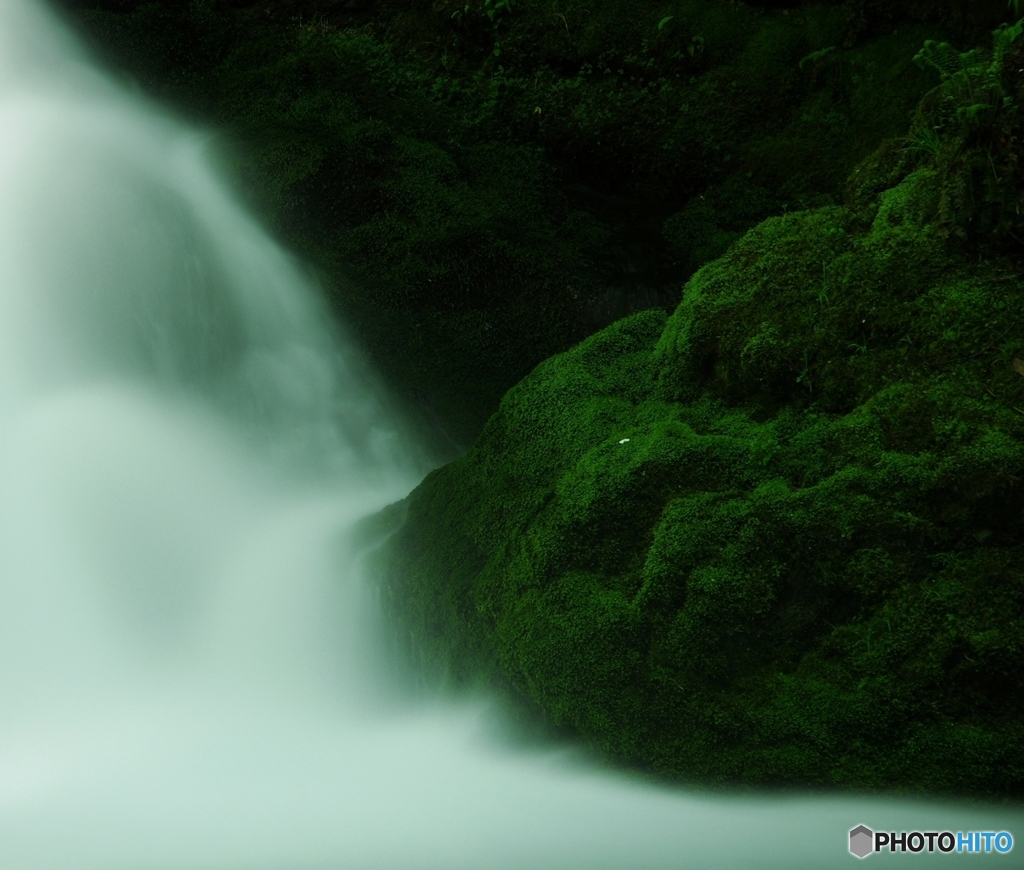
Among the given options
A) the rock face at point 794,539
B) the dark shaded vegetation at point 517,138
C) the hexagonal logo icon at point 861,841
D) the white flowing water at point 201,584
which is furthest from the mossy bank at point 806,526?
the dark shaded vegetation at point 517,138

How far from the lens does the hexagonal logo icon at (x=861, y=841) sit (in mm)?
3453

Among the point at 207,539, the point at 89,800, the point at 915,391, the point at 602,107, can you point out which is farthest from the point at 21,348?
the point at 915,391

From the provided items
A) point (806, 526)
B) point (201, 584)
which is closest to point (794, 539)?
point (806, 526)

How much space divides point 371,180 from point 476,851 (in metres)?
5.55

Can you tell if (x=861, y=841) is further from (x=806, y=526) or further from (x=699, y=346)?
(x=699, y=346)

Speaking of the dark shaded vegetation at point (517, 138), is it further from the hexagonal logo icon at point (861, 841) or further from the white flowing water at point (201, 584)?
the hexagonal logo icon at point (861, 841)

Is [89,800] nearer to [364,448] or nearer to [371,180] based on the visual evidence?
[364,448]

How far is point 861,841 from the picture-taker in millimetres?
3479

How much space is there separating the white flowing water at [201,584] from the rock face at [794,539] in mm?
293

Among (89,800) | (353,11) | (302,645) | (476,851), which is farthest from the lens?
(353,11)

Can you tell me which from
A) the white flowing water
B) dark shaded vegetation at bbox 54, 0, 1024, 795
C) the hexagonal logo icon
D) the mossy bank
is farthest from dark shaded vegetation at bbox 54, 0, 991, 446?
the hexagonal logo icon

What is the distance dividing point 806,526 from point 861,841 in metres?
1.29

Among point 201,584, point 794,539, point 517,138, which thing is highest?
point 517,138

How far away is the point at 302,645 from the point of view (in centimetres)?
558
